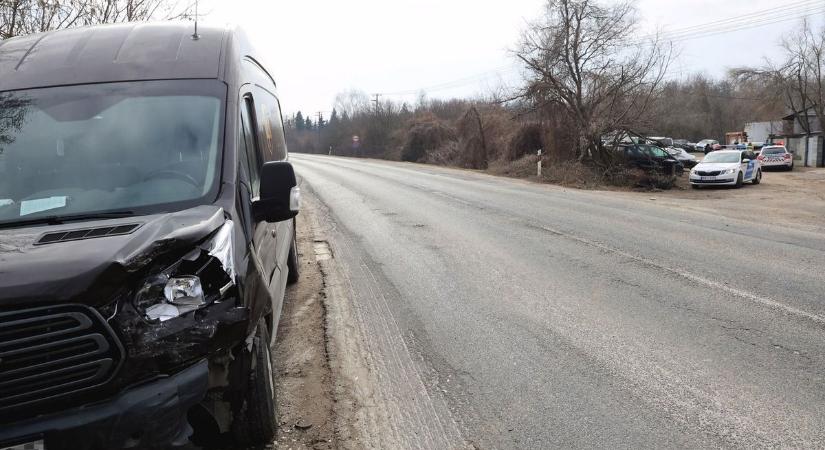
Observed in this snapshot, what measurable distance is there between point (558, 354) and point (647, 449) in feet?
4.60

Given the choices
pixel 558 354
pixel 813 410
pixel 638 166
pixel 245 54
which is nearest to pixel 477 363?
pixel 558 354

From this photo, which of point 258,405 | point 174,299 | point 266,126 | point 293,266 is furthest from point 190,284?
point 293,266

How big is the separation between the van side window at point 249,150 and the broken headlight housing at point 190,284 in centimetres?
102

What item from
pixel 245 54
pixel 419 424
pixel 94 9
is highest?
pixel 94 9

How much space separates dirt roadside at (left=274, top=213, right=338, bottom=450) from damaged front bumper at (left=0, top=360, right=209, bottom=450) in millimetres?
1012

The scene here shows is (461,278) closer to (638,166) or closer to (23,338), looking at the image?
(23,338)

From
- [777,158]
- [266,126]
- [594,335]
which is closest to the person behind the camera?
[594,335]

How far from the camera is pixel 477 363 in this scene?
4434 millimetres

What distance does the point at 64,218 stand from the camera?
9.39 ft

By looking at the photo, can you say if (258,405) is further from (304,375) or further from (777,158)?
(777,158)

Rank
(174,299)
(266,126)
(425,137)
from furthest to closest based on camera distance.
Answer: (425,137) < (266,126) < (174,299)

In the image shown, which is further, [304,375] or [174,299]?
[304,375]

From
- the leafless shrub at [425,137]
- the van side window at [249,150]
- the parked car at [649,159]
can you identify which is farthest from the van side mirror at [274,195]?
the leafless shrub at [425,137]

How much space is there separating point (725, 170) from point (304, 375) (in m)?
22.9
